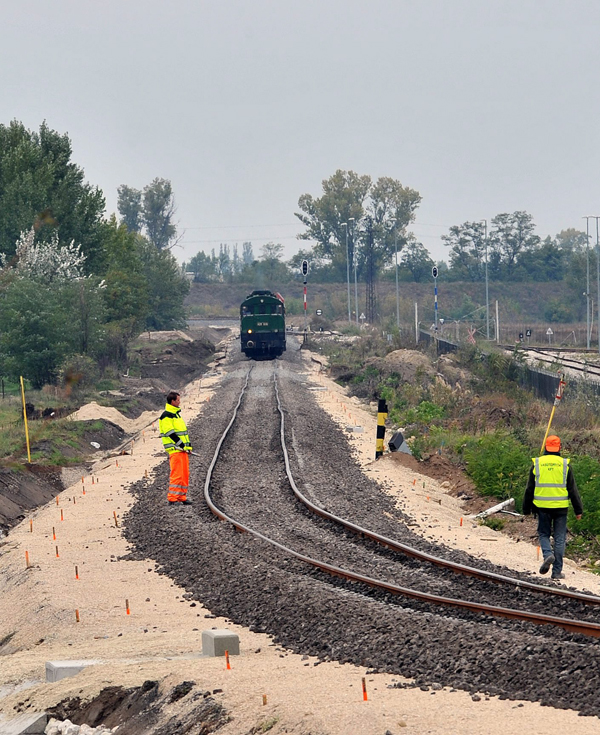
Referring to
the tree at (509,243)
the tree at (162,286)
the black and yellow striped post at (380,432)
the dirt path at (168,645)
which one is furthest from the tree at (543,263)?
the dirt path at (168,645)

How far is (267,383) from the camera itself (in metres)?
40.5

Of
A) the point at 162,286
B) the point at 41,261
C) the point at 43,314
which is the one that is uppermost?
the point at 41,261

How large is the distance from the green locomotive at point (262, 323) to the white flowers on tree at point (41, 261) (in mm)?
8982

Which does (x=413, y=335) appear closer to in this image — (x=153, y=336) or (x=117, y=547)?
(x=153, y=336)

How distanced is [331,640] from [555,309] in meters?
112

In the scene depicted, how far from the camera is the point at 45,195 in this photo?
50594mm

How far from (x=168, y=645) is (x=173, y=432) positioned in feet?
23.5

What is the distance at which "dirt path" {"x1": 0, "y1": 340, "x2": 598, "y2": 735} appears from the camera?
7.07m

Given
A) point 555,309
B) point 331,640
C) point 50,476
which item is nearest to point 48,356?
point 50,476

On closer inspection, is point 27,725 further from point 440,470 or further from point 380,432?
point 380,432

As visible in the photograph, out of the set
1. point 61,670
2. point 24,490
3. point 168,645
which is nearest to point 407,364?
point 24,490

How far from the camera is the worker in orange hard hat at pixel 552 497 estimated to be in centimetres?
1155

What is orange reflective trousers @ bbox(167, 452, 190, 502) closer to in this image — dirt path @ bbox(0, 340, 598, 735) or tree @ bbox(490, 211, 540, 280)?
dirt path @ bbox(0, 340, 598, 735)

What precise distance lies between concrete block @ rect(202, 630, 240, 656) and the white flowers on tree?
121 feet
